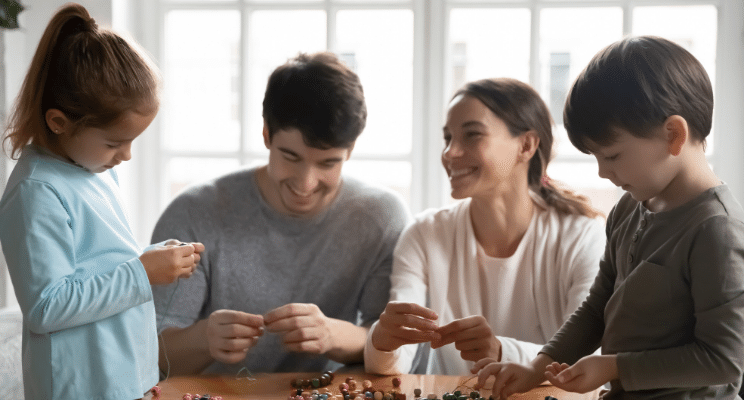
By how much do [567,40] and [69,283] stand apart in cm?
202

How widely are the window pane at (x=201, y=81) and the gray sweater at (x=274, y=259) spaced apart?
2.99 feet

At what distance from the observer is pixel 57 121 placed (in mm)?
1135

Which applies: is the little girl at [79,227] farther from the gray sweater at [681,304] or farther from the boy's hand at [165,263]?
the gray sweater at [681,304]

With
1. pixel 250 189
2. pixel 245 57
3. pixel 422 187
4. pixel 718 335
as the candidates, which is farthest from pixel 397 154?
pixel 718 335

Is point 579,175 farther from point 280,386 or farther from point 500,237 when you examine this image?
point 280,386

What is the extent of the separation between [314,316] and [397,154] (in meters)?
1.17

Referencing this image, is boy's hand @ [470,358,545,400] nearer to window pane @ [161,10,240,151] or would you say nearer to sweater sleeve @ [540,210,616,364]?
sweater sleeve @ [540,210,616,364]

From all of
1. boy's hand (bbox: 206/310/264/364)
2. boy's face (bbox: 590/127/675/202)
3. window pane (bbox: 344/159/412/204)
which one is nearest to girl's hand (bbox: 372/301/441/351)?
boy's hand (bbox: 206/310/264/364)

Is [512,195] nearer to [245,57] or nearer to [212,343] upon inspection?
[212,343]

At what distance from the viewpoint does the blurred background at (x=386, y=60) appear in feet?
7.89

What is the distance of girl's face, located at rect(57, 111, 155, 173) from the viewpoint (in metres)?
1.14

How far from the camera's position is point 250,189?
1.86 metres

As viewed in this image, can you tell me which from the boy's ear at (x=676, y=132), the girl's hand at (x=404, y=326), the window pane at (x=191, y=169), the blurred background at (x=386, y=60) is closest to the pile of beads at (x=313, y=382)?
the girl's hand at (x=404, y=326)

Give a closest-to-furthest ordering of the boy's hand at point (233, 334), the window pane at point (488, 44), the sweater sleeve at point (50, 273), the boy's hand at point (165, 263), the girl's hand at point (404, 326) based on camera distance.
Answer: the sweater sleeve at point (50, 273)
the boy's hand at point (165, 263)
the girl's hand at point (404, 326)
the boy's hand at point (233, 334)
the window pane at point (488, 44)
